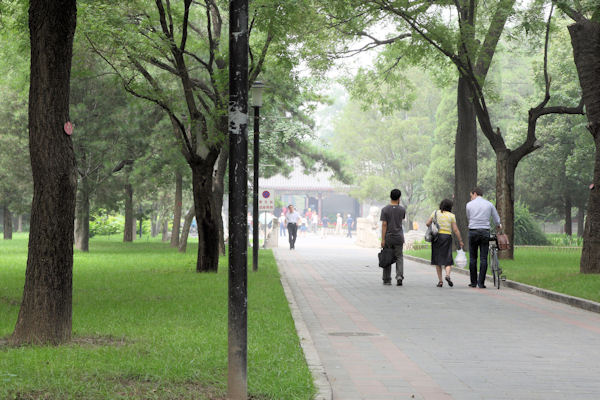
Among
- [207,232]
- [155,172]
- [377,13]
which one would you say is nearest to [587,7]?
[377,13]

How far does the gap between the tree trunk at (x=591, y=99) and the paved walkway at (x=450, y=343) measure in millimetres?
2664

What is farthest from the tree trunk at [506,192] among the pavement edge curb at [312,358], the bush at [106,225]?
the bush at [106,225]

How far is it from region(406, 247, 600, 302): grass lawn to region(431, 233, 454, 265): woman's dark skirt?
1649 mm

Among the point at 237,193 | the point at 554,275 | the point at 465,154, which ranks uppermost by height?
the point at 465,154

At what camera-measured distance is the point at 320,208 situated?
70.1m

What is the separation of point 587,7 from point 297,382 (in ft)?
38.8

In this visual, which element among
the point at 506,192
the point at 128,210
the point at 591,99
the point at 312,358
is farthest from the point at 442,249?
the point at 128,210

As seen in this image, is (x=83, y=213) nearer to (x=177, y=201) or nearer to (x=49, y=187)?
(x=177, y=201)

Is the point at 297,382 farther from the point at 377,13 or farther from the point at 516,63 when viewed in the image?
the point at 516,63

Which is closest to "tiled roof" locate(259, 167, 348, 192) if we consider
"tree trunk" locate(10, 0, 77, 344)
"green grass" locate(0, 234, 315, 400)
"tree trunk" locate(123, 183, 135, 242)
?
"tree trunk" locate(123, 183, 135, 242)

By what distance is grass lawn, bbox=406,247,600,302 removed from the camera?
48.5ft

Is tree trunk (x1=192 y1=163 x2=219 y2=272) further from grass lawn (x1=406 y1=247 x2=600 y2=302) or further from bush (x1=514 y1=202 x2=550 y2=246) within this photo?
bush (x1=514 y1=202 x2=550 y2=246)

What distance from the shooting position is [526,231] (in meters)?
34.2

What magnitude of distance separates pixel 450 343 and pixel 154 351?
3.25m
